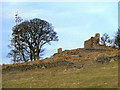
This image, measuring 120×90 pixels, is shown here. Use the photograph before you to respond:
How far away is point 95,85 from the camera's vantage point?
13422 millimetres

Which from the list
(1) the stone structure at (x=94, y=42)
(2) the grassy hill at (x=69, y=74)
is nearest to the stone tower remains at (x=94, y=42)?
A: (1) the stone structure at (x=94, y=42)

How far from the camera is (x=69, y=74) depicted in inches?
742

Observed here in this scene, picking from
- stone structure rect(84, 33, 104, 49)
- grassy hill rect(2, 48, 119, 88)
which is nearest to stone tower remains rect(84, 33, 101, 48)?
stone structure rect(84, 33, 104, 49)

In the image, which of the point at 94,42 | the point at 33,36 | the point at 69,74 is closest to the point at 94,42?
the point at 94,42

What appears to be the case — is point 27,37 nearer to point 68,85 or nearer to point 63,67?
point 63,67

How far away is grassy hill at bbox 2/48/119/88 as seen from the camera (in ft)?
47.7

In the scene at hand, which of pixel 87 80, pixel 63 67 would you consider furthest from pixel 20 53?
pixel 87 80

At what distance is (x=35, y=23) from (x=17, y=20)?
18.0 ft

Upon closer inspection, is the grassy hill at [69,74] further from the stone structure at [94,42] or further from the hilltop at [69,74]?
the stone structure at [94,42]

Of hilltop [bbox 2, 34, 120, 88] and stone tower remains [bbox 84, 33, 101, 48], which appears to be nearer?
hilltop [bbox 2, 34, 120, 88]

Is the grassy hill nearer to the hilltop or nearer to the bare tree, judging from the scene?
the hilltop

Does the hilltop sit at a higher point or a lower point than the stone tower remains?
lower

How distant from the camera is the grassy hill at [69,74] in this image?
14548mm

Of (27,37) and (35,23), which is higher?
(35,23)
